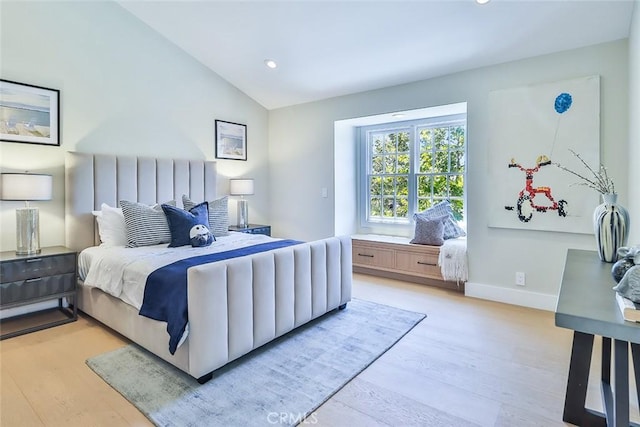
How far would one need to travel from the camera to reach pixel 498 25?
293cm

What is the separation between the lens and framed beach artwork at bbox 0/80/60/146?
295 centimetres

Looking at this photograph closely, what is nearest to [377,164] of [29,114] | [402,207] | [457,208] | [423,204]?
[402,207]

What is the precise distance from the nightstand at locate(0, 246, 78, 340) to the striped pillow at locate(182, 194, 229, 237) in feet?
3.52

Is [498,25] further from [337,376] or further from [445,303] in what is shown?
[337,376]

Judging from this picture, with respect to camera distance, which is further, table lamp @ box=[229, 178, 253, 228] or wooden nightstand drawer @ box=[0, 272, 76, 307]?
table lamp @ box=[229, 178, 253, 228]

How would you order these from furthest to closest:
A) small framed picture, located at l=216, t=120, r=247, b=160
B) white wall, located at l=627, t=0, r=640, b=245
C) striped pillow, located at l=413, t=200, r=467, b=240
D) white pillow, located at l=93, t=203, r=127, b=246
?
1. small framed picture, located at l=216, t=120, r=247, b=160
2. striped pillow, located at l=413, t=200, r=467, b=240
3. white pillow, located at l=93, t=203, r=127, b=246
4. white wall, located at l=627, t=0, r=640, b=245

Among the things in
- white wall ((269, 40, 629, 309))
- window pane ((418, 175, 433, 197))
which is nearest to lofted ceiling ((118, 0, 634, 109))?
white wall ((269, 40, 629, 309))

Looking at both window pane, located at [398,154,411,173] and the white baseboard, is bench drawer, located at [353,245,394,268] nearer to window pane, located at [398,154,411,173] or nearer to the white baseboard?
the white baseboard

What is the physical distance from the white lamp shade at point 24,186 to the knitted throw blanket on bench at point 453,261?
385 centimetres

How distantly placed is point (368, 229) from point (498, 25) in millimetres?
2999

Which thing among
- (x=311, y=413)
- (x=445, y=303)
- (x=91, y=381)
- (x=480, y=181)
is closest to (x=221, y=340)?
(x=311, y=413)

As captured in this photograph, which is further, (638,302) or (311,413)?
(311,413)

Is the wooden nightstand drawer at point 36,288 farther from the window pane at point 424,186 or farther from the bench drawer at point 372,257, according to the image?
the window pane at point 424,186

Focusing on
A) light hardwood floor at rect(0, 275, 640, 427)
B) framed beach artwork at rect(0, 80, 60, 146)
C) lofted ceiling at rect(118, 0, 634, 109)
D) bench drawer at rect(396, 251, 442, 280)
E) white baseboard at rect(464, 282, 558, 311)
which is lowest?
light hardwood floor at rect(0, 275, 640, 427)
